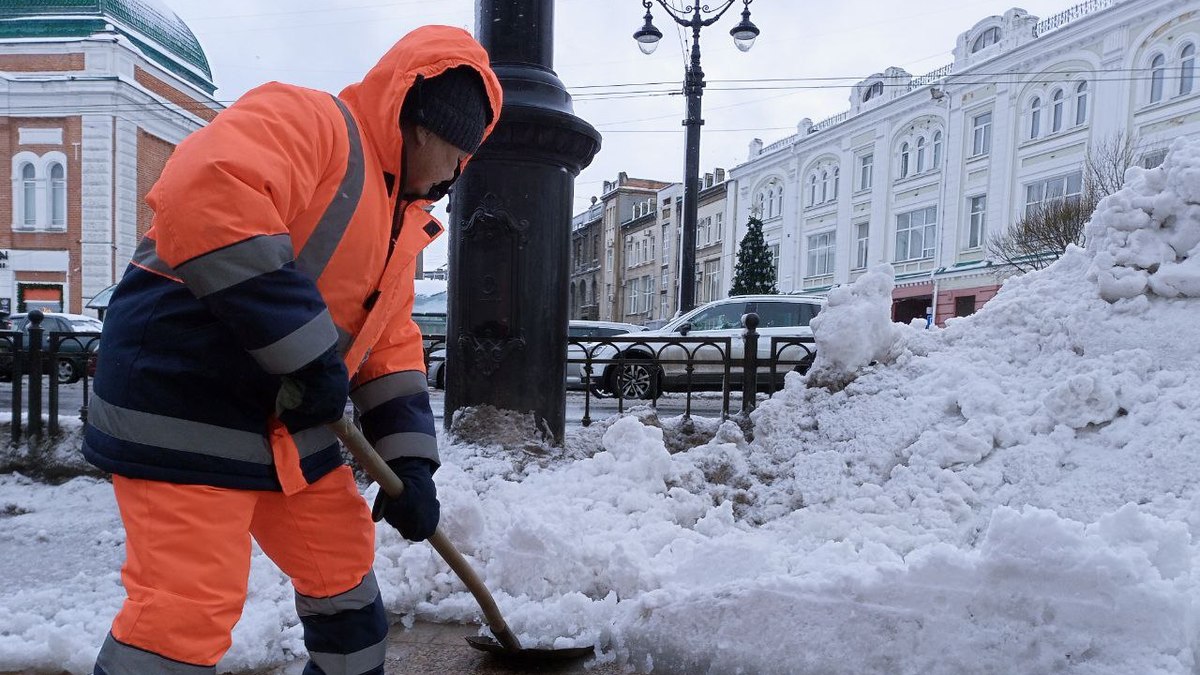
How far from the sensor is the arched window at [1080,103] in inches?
870

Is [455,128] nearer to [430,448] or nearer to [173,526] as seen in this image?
[430,448]

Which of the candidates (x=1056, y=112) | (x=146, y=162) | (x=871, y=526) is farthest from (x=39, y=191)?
(x=1056, y=112)

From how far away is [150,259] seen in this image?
58.3 inches

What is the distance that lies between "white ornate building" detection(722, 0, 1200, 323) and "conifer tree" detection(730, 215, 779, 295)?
595 cm

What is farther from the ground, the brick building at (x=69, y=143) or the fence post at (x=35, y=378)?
the brick building at (x=69, y=143)

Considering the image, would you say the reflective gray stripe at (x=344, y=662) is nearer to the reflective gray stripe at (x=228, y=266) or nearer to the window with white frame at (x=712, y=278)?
the reflective gray stripe at (x=228, y=266)

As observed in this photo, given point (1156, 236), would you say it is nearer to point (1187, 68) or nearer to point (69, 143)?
point (1187, 68)

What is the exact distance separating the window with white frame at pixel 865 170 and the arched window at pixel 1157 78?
10.0m

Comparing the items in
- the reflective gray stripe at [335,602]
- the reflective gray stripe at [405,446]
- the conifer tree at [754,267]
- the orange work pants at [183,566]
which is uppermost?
the conifer tree at [754,267]

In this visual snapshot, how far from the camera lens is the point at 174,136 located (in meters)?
27.2

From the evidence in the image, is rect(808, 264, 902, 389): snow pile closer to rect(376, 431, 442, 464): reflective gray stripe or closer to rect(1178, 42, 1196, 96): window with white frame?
rect(376, 431, 442, 464): reflective gray stripe

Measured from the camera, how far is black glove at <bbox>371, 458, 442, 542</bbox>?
183 cm

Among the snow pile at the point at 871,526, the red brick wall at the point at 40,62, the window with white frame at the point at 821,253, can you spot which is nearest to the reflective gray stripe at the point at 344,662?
the snow pile at the point at 871,526

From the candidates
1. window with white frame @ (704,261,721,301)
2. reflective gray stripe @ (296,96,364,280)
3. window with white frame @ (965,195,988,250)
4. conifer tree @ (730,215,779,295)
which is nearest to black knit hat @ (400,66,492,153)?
reflective gray stripe @ (296,96,364,280)
